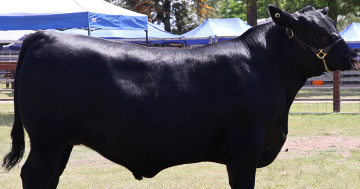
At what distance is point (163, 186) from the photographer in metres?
5.34

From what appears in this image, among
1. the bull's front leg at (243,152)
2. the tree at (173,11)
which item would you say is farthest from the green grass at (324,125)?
the tree at (173,11)

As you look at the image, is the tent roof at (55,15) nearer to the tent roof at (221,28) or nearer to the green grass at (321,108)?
the green grass at (321,108)

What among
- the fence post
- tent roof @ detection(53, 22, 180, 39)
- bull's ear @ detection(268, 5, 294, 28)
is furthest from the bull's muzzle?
tent roof @ detection(53, 22, 180, 39)

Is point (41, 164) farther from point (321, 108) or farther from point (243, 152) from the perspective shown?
point (321, 108)

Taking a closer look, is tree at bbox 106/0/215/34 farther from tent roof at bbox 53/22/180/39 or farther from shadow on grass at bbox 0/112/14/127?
shadow on grass at bbox 0/112/14/127

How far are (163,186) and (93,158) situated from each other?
235 centimetres

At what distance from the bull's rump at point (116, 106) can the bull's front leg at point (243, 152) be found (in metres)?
0.12

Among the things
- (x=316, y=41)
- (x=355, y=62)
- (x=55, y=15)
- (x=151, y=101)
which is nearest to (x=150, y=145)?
(x=151, y=101)

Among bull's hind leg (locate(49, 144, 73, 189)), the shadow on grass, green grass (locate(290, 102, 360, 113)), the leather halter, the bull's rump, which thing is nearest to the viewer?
A: the bull's rump

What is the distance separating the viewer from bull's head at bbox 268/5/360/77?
3.32 m

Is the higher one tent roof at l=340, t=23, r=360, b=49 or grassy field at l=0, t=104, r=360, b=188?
tent roof at l=340, t=23, r=360, b=49

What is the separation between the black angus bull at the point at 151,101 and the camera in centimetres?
296

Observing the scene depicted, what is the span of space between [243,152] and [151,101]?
807 mm

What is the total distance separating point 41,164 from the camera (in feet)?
9.79
